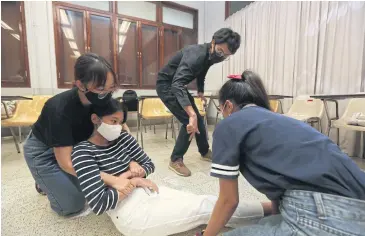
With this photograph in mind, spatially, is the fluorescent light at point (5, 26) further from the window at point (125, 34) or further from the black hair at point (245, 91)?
the black hair at point (245, 91)

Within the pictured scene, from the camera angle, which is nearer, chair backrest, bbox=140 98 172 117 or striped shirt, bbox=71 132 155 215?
striped shirt, bbox=71 132 155 215

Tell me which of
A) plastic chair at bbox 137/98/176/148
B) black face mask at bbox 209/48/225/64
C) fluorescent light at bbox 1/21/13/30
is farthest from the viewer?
fluorescent light at bbox 1/21/13/30

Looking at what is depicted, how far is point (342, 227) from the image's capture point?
0.56 metres

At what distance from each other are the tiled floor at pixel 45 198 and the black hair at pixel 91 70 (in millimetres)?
726

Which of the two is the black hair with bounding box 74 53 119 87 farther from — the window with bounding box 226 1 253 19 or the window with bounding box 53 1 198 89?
the window with bounding box 226 1 253 19

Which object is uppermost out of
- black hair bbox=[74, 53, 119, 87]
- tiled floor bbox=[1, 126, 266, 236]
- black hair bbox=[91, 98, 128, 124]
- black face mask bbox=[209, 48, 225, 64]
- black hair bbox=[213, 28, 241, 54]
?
black hair bbox=[213, 28, 241, 54]

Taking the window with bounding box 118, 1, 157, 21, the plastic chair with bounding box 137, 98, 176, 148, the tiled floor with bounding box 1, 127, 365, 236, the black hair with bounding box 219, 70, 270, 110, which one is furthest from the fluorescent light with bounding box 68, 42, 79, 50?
the black hair with bounding box 219, 70, 270, 110

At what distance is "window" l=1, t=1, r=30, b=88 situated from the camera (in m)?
3.10

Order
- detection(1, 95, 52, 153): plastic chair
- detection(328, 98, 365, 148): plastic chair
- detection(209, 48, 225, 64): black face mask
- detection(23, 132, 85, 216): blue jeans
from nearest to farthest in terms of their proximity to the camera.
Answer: detection(23, 132, 85, 216): blue jeans, detection(209, 48, 225, 64): black face mask, detection(328, 98, 365, 148): plastic chair, detection(1, 95, 52, 153): plastic chair

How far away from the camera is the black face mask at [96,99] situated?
0.98 m

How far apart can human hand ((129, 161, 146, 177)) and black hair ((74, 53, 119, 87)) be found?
43 centimetres

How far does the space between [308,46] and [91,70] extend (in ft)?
9.37

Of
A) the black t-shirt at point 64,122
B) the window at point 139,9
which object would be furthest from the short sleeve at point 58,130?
the window at point 139,9

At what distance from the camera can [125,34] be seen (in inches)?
158
